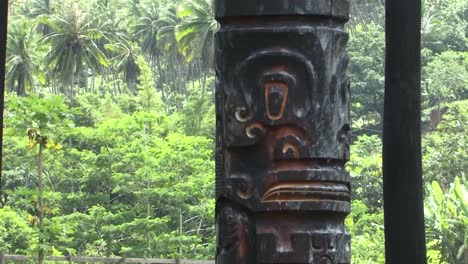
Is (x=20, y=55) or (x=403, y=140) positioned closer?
(x=403, y=140)

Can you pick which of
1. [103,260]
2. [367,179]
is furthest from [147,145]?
[367,179]

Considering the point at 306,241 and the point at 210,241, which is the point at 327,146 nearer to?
the point at 306,241

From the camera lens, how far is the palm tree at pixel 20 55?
55.7 meters

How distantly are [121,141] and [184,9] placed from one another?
76.6 feet

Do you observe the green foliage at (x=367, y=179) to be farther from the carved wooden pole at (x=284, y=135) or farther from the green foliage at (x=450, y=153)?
the carved wooden pole at (x=284, y=135)

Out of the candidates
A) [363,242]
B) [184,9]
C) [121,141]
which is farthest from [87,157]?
[184,9]

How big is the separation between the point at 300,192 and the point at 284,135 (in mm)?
379

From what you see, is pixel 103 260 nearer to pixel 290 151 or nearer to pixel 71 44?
pixel 290 151

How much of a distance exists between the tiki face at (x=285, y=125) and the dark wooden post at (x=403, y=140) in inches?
144

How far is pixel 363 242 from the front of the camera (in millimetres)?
34312

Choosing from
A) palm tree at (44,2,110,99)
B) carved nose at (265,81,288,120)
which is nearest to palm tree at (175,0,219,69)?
palm tree at (44,2,110,99)

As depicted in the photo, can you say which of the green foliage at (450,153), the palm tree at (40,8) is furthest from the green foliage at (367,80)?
the palm tree at (40,8)

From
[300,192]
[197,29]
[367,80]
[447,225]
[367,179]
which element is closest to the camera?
[300,192]

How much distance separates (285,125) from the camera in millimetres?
7090
